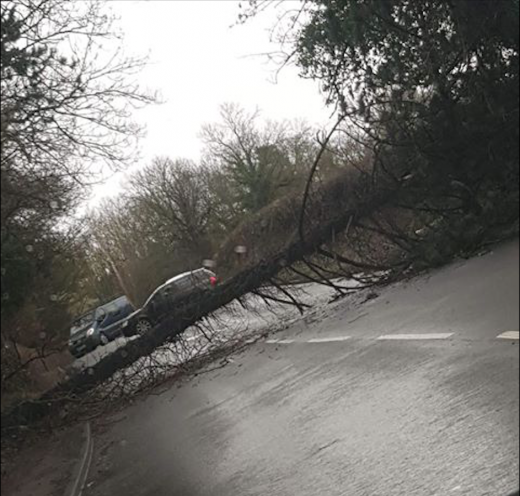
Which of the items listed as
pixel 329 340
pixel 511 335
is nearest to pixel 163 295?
pixel 329 340

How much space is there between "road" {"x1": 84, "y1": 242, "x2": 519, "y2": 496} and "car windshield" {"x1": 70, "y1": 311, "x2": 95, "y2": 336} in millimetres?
1197

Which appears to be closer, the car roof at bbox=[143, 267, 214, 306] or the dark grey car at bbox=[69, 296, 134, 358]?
the dark grey car at bbox=[69, 296, 134, 358]

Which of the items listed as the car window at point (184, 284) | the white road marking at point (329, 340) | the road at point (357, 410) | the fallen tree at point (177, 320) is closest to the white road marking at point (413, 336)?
the road at point (357, 410)

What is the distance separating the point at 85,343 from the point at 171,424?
1.88 meters

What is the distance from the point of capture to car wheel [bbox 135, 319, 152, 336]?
4.24 metres

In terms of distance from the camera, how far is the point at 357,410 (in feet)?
13.8

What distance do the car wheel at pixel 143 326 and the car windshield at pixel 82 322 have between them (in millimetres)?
304

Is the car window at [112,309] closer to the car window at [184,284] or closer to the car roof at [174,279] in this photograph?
the car roof at [174,279]

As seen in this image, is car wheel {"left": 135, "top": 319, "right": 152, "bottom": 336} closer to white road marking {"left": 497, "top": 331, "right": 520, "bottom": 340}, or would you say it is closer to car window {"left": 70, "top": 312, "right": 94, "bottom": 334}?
car window {"left": 70, "top": 312, "right": 94, "bottom": 334}

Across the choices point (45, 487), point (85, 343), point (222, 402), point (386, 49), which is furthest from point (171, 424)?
point (386, 49)

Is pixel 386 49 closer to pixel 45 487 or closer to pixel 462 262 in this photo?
pixel 462 262

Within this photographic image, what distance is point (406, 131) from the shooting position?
85.0 inches

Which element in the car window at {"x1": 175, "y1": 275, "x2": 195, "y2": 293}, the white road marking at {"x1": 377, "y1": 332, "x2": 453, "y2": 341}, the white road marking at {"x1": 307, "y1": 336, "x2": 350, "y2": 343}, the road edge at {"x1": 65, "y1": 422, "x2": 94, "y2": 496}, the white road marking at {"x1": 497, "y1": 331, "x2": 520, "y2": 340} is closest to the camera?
the white road marking at {"x1": 497, "y1": 331, "x2": 520, "y2": 340}

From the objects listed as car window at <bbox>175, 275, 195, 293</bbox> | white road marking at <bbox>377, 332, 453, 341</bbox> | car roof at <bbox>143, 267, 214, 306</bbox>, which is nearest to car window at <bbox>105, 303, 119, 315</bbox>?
car roof at <bbox>143, 267, 214, 306</bbox>
